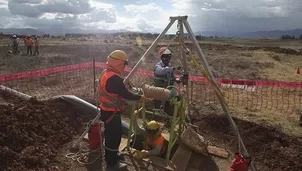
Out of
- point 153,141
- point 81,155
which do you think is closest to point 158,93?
point 153,141

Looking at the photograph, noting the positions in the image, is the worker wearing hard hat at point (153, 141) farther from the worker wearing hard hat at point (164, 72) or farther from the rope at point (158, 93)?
the worker wearing hard hat at point (164, 72)

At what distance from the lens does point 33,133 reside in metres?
7.40

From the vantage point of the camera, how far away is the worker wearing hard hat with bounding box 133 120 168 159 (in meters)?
6.80

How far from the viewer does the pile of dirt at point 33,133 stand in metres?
6.21

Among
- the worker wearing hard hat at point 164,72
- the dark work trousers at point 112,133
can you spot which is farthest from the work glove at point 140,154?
the worker wearing hard hat at point 164,72

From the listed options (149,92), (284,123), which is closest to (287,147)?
(284,123)

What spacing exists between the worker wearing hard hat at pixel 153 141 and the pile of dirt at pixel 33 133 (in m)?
2.07

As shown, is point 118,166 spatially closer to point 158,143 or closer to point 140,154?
point 140,154

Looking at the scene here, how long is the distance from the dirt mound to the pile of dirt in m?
4.21

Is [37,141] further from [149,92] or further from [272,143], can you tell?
[272,143]

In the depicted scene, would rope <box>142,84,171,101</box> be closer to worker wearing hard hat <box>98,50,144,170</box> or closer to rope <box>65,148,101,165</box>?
worker wearing hard hat <box>98,50,144,170</box>

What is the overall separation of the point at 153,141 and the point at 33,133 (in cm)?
305

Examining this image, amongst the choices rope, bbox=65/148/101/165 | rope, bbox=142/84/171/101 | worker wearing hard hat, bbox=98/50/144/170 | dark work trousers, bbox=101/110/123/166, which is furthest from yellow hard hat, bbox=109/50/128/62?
rope, bbox=65/148/101/165

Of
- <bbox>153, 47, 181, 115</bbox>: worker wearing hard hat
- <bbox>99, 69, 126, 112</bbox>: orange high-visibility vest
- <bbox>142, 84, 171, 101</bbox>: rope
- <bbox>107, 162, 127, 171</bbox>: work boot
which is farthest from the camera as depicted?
<bbox>153, 47, 181, 115</bbox>: worker wearing hard hat
